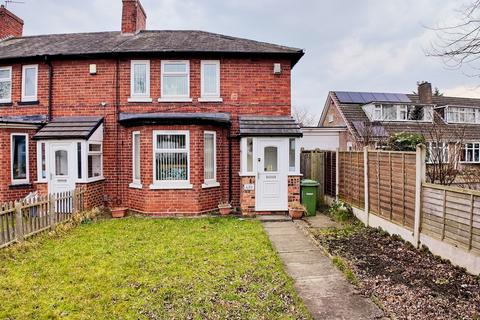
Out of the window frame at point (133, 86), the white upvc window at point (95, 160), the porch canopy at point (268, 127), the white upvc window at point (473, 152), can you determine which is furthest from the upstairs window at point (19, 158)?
the white upvc window at point (473, 152)

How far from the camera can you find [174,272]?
580 centimetres

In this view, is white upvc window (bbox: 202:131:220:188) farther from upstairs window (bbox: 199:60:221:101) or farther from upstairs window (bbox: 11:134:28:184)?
upstairs window (bbox: 11:134:28:184)

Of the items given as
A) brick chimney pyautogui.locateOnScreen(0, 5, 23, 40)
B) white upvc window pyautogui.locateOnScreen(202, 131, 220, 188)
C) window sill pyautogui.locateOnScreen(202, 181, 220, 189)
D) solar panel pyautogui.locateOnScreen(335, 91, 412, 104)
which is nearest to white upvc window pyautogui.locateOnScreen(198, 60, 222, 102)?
white upvc window pyautogui.locateOnScreen(202, 131, 220, 188)

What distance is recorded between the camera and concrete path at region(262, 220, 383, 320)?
14.3 feet

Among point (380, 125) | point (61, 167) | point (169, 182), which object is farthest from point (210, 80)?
point (380, 125)

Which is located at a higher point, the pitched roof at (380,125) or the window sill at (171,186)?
the pitched roof at (380,125)

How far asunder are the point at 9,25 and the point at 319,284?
1921 cm

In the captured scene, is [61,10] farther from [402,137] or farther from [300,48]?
[402,137]

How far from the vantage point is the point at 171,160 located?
11.0 metres

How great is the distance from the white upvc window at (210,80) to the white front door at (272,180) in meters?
2.67

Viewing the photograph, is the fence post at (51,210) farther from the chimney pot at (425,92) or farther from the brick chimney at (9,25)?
the chimney pot at (425,92)

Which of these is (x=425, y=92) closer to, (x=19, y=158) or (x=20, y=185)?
(x=19, y=158)

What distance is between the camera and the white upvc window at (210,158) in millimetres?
11445

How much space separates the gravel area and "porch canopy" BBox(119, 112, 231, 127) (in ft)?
18.5
